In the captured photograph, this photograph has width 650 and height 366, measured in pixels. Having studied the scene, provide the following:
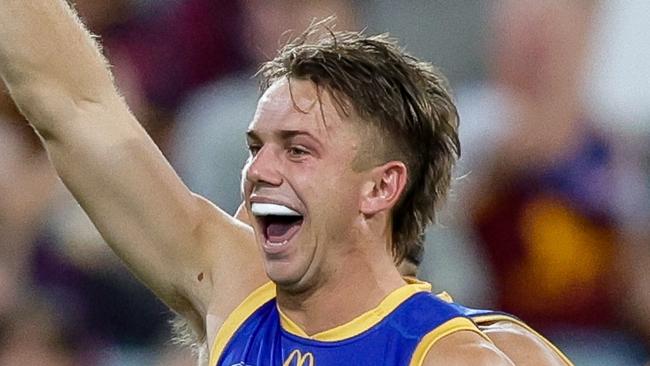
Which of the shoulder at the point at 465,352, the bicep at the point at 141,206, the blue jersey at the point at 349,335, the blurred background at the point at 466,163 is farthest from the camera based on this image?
the blurred background at the point at 466,163

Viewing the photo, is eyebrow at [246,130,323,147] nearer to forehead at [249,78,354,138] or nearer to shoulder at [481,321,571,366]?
forehead at [249,78,354,138]

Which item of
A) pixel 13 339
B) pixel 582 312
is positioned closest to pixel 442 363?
pixel 582 312

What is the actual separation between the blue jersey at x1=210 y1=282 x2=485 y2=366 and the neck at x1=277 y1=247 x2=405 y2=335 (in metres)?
0.02

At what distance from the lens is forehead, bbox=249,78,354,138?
105 inches

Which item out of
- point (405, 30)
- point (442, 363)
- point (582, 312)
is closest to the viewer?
point (442, 363)

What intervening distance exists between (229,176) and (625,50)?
4.92 feet

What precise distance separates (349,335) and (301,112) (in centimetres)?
43

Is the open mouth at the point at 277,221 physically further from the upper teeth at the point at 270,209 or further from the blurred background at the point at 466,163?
the blurred background at the point at 466,163

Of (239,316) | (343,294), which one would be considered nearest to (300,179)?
(343,294)

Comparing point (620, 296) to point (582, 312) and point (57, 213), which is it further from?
point (57, 213)

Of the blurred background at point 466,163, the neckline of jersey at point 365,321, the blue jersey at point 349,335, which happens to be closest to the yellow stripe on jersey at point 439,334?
the blue jersey at point 349,335

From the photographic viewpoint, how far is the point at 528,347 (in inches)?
110

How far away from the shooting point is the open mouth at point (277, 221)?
2.65 m

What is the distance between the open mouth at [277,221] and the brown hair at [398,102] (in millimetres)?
204
